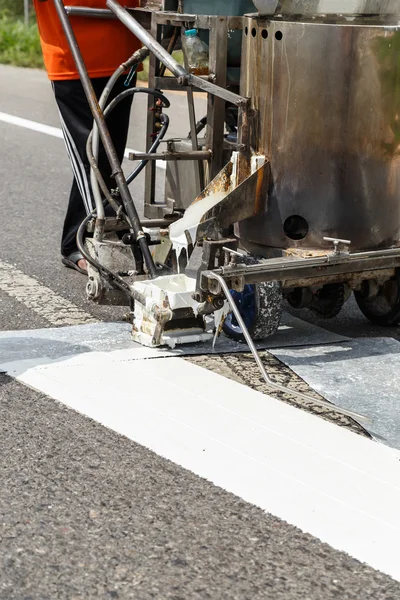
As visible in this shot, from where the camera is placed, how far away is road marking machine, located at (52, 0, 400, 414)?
4070mm

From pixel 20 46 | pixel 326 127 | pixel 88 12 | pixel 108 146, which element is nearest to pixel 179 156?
pixel 108 146

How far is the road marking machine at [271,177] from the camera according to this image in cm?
407

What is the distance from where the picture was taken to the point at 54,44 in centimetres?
523

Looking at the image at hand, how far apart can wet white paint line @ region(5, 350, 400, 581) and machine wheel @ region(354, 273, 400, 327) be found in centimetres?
95

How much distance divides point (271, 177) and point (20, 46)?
11.6 meters

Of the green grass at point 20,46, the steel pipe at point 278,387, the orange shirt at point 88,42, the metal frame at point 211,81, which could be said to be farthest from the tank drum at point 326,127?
the green grass at point 20,46

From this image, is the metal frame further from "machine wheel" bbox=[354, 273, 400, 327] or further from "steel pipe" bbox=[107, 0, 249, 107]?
"machine wheel" bbox=[354, 273, 400, 327]

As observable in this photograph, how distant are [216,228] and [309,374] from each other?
0.61m

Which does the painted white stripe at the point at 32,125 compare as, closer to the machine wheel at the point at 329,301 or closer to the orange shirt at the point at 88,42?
the orange shirt at the point at 88,42

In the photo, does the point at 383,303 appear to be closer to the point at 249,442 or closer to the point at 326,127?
the point at 326,127

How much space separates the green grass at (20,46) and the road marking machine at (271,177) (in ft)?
33.7

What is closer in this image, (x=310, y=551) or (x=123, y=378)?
(x=310, y=551)

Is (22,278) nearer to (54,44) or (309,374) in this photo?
(54,44)

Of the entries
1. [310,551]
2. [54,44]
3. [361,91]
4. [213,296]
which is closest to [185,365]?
[213,296]
